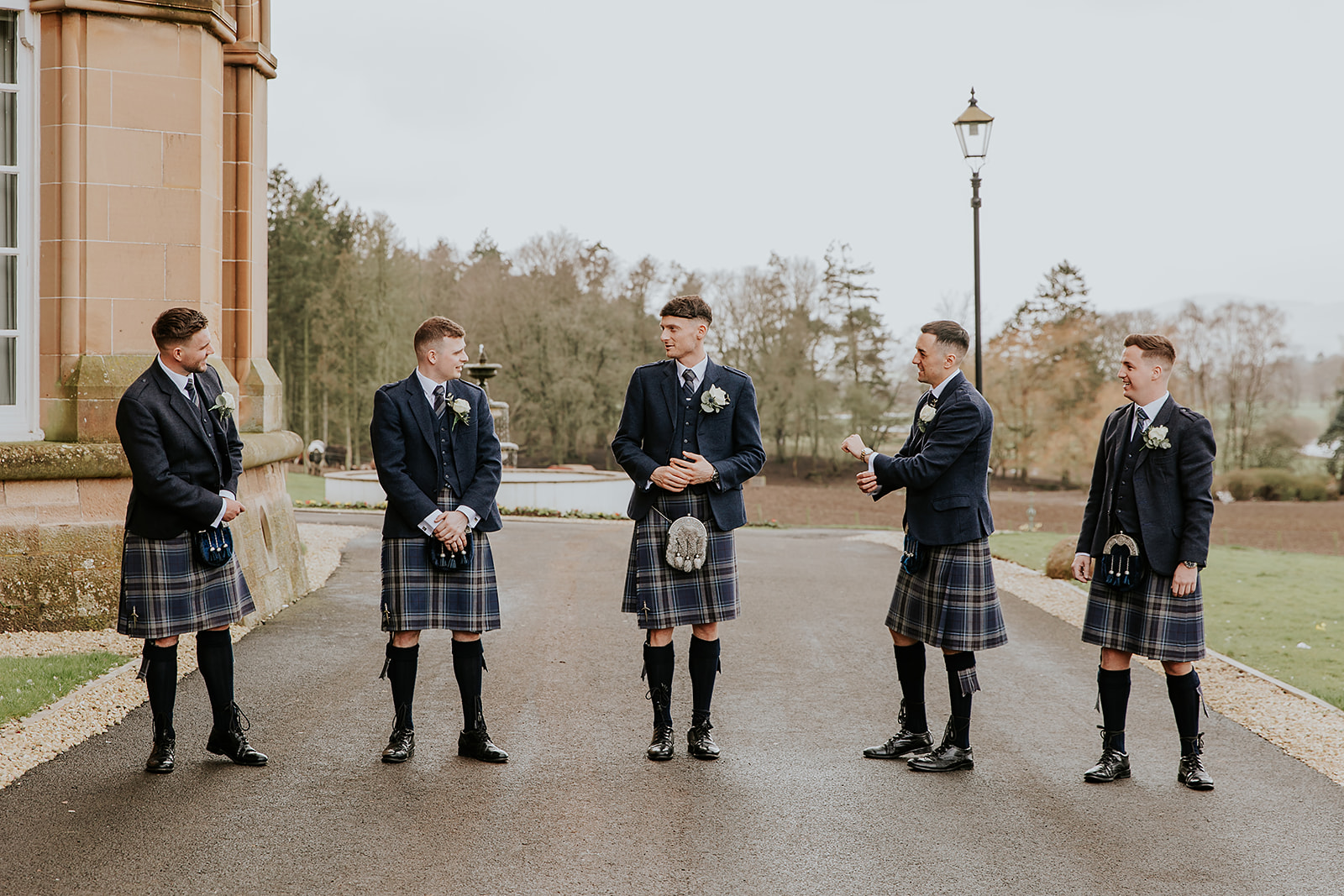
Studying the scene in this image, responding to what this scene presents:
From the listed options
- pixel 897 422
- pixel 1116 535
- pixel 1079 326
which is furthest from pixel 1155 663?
pixel 1079 326

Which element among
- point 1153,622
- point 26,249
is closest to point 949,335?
point 1153,622

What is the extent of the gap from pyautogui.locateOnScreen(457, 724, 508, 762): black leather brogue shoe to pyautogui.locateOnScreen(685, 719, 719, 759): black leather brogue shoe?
794 millimetres

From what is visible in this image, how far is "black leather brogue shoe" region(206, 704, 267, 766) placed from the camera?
15.1 feet

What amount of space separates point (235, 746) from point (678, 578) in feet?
6.41

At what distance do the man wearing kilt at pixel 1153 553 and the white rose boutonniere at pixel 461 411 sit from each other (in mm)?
2623

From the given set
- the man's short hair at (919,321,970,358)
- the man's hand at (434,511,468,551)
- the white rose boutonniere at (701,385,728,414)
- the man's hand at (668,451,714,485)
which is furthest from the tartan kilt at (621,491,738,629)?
the man's short hair at (919,321,970,358)

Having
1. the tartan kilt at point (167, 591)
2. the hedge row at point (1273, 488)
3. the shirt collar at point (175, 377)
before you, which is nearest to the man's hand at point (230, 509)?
the tartan kilt at point (167, 591)

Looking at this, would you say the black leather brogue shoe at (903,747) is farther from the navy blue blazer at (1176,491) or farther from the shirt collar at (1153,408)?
the shirt collar at (1153,408)

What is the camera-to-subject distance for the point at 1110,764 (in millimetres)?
4586

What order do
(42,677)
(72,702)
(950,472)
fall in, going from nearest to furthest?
(950,472) < (72,702) < (42,677)

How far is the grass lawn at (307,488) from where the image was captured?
81.2 ft

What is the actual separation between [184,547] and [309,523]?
1211 centimetres

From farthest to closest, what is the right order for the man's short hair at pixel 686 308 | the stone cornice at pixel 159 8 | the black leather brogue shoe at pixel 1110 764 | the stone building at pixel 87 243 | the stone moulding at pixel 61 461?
the stone cornice at pixel 159 8, the stone building at pixel 87 243, the stone moulding at pixel 61 461, the man's short hair at pixel 686 308, the black leather brogue shoe at pixel 1110 764

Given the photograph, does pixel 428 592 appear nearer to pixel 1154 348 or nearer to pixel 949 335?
pixel 949 335
